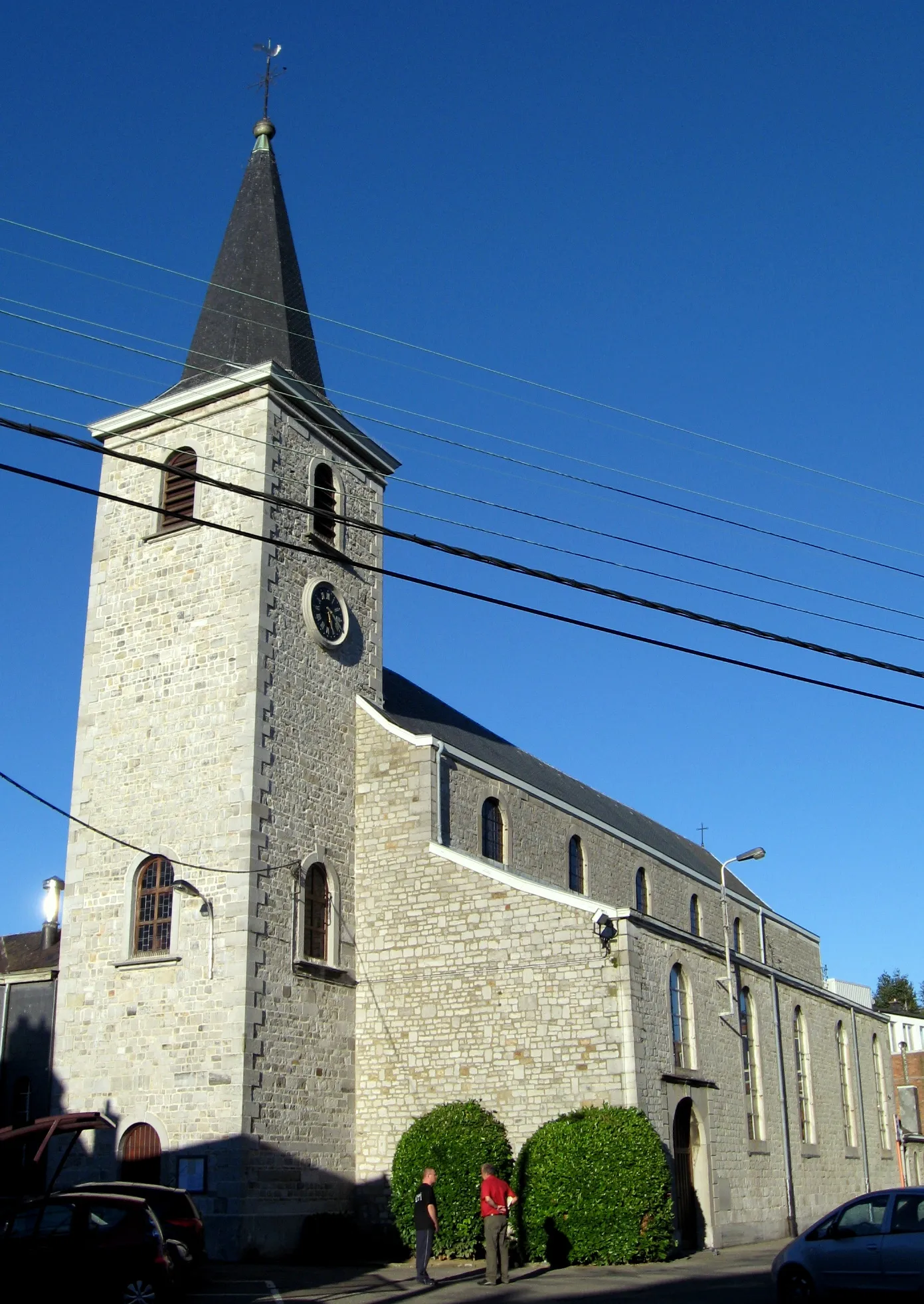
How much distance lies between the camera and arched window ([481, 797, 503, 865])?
26641mm

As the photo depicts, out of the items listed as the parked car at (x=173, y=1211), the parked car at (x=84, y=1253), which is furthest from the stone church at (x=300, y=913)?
Result: the parked car at (x=84, y=1253)

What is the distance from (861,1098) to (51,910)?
20.0 metres

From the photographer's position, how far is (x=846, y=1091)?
31.5 m

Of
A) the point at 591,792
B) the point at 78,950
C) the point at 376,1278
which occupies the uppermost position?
the point at 591,792

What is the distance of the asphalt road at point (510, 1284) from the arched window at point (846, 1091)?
1154 cm

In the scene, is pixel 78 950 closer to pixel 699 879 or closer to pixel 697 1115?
pixel 697 1115

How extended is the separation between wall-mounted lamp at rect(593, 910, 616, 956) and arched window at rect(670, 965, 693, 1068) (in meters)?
2.17

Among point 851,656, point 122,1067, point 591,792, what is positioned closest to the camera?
point 851,656

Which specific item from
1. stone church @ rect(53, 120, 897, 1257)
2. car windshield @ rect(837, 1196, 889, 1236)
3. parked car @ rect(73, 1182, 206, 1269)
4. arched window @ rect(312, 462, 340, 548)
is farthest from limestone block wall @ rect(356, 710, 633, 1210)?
car windshield @ rect(837, 1196, 889, 1236)

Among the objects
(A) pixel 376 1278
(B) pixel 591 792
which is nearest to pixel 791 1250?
(A) pixel 376 1278

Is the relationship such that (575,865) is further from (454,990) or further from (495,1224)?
(495,1224)

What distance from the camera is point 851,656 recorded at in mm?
14008

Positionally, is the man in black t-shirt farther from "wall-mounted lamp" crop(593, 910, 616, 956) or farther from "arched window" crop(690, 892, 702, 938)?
"arched window" crop(690, 892, 702, 938)

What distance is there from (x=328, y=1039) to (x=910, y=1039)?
130 ft
